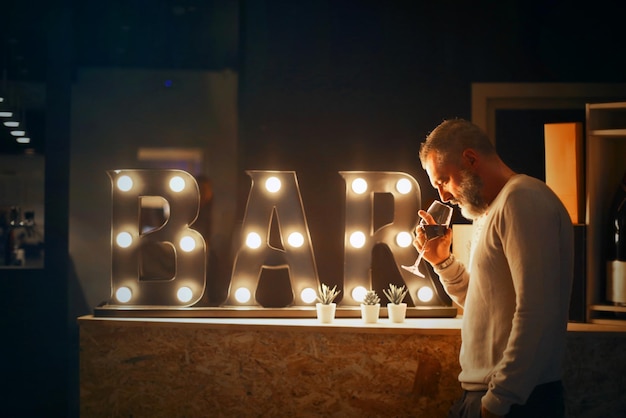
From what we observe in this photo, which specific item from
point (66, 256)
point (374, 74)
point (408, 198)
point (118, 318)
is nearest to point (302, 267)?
point (408, 198)

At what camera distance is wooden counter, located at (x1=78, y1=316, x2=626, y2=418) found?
9.02 feet

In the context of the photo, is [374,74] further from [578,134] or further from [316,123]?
[578,134]

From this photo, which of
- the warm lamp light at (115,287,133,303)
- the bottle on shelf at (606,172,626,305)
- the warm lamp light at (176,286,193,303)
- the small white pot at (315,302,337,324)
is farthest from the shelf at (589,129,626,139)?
the warm lamp light at (115,287,133,303)

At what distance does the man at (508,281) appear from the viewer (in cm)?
207

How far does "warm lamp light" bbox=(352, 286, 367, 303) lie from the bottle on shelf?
1.09m

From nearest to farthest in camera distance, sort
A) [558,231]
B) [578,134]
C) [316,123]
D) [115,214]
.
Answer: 1. [558,231]
2. [578,134]
3. [115,214]
4. [316,123]

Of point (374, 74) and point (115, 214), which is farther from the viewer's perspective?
point (374, 74)

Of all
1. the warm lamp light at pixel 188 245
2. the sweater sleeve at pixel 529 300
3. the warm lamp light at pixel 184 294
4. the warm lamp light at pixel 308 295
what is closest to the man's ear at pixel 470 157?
the sweater sleeve at pixel 529 300

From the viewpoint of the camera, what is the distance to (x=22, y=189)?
384 cm

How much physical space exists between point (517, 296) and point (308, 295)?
1264 millimetres

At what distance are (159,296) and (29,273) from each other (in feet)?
3.56

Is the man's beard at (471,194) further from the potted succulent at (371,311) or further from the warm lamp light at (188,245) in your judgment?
the warm lamp light at (188,245)

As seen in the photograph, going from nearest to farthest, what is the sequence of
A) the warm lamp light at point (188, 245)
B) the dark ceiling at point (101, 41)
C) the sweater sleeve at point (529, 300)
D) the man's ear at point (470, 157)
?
the sweater sleeve at point (529, 300) → the man's ear at point (470, 157) → the warm lamp light at point (188, 245) → the dark ceiling at point (101, 41)

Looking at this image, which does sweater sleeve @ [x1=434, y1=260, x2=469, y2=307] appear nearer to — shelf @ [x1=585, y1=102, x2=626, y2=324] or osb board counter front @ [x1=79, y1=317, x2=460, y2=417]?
osb board counter front @ [x1=79, y1=317, x2=460, y2=417]
